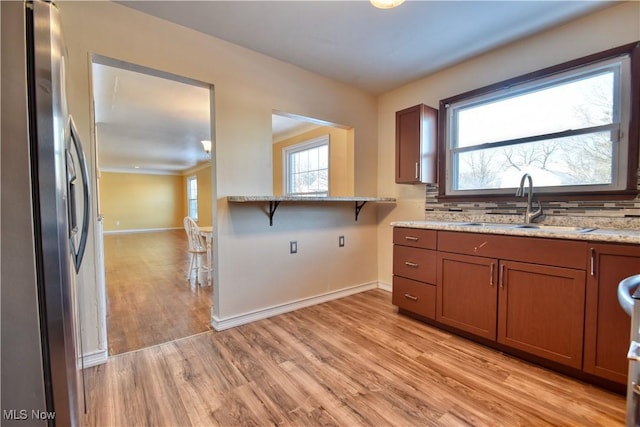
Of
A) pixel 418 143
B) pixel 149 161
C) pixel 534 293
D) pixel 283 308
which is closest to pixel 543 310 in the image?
pixel 534 293

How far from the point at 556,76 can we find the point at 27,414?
3294 mm

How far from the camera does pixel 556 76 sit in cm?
215

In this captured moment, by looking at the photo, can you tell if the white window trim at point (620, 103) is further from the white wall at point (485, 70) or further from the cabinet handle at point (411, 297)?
the cabinet handle at point (411, 297)

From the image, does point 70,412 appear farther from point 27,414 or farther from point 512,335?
point 512,335

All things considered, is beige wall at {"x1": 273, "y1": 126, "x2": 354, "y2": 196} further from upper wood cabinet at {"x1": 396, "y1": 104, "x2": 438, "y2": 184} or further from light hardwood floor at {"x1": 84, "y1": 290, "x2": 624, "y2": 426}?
light hardwood floor at {"x1": 84, "y1": 290, "x2": 624, "y2": 426}

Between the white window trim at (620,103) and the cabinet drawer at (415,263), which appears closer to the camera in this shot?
the white window trim at (620,103)

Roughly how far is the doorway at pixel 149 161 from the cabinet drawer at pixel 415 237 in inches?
65.9

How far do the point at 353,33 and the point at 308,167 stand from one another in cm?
260

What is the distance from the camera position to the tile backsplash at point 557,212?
6.15ft

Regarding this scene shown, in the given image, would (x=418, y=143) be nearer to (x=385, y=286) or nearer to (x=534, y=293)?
(x=534, y=293)

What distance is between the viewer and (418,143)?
2783 mm

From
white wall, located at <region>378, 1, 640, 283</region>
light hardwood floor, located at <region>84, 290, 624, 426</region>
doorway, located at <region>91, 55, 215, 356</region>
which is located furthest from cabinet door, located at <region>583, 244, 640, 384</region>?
doorway, located at <region>91, 55, 215, 356</region>

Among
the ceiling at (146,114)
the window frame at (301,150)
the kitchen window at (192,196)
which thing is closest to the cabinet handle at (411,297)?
the window frame at (301,150)

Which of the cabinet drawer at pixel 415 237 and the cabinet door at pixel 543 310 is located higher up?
the cabinet drawer at pixel 415 237
